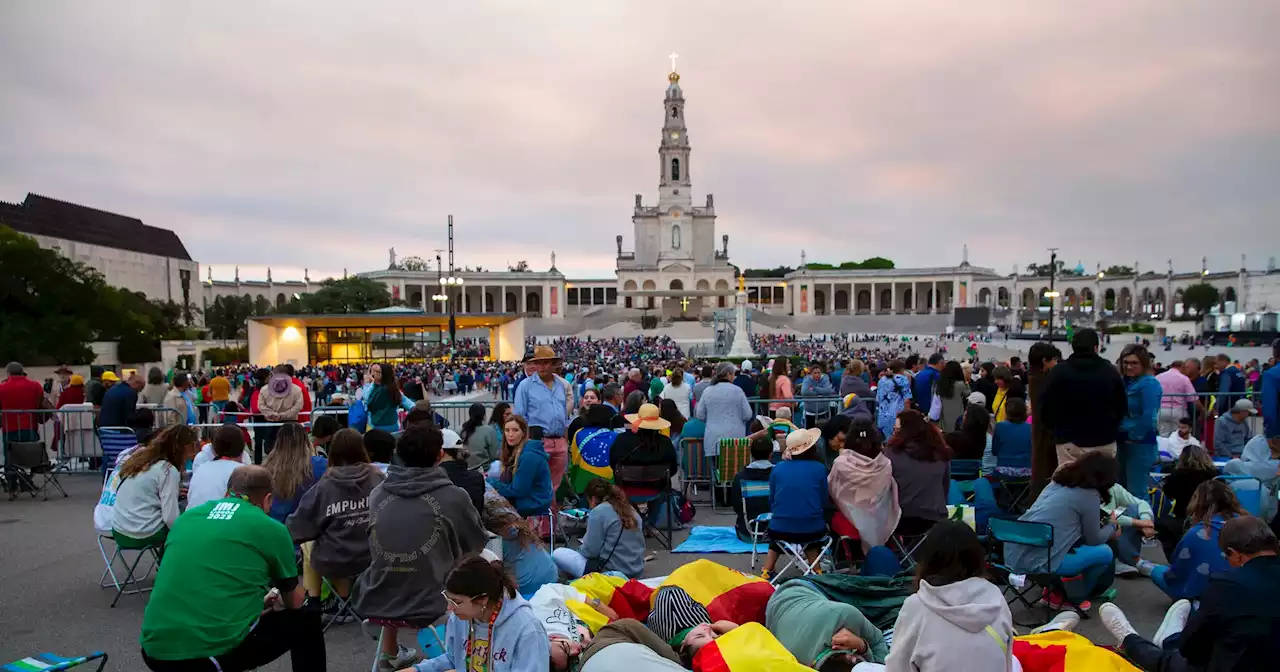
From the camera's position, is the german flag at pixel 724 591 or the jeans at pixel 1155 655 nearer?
the jeans at pixel 1155 655

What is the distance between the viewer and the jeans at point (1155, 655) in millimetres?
3568

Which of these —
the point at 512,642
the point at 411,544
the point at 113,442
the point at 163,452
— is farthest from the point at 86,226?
the point at 512,642

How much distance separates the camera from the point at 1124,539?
19.6 ft

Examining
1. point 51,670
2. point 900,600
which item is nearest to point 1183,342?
point 900,600

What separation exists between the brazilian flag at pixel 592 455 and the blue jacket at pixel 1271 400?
6161 mm

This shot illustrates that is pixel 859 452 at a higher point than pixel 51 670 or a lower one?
higher

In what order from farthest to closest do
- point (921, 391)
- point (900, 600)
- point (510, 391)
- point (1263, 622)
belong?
point (510, 391) < point (921, 391) < point (900, 600) < point (1263, 622)

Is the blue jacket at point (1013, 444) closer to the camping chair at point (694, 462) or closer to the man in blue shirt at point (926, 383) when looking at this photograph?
the camping chair at point (694, 462)

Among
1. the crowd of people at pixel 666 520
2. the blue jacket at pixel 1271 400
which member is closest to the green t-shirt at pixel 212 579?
the crowd of people at pixel 666 520

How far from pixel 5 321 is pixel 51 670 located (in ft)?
110

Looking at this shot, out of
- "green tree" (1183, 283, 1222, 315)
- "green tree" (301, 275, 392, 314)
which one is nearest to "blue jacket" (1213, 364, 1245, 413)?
"green tree" (301, 275, 392, 314)

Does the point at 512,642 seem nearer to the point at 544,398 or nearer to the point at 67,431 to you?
the point at 544,398

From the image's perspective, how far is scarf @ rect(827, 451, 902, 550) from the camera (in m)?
5.68

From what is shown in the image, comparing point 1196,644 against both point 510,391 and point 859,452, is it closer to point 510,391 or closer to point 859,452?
point 859,452
